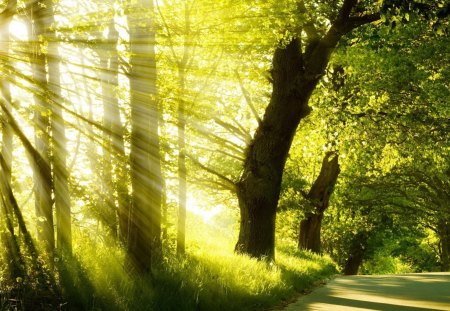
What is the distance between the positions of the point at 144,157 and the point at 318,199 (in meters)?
17.9

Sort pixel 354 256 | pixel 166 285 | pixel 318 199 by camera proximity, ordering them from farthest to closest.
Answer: pixel 354 256 < pixel 318 199 < pixel 166 285

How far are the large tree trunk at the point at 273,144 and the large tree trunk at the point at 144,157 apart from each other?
6.45m

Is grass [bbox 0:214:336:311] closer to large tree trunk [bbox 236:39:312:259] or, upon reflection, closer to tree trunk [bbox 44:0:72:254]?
tree trunk [bbox 44:0:72:254]

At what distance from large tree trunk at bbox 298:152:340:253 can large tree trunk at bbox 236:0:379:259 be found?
9776 mm

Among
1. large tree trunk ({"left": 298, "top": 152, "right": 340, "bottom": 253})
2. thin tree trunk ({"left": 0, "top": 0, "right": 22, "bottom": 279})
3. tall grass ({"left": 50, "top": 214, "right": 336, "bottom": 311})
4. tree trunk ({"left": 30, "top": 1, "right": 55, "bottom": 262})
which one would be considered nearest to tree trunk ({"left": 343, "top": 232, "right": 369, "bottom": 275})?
large tree trunk ({"left": 298, "top": 152, "right": 340, "bottom": 253})

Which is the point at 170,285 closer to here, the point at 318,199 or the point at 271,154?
the point at 271,154

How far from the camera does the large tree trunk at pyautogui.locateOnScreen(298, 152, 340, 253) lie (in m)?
24.9

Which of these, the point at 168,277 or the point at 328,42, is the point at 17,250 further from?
the point at 328,42

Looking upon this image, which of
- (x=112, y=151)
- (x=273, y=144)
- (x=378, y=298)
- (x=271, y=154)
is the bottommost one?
(x=378, y=298)

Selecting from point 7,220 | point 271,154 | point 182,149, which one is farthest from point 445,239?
point 7,220

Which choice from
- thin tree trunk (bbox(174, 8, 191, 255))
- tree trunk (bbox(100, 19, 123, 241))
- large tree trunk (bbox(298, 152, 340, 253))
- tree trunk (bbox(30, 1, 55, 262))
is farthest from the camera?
large tree trunk (bbox(298, 152, 340, 253))

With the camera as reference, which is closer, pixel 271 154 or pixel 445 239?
pixel 271 154

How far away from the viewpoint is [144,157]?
25.8 feet

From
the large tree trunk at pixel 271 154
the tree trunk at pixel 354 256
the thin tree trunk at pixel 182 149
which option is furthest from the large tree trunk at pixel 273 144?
the tree trunk at pixel 354 256
